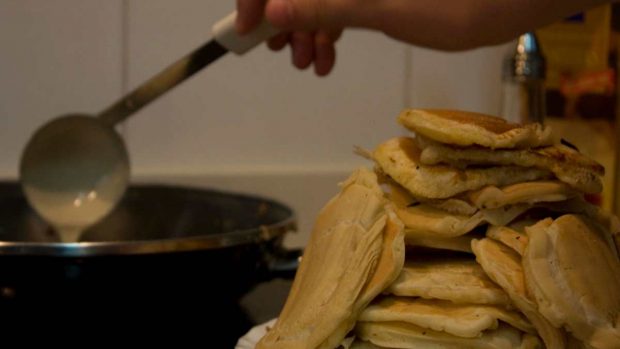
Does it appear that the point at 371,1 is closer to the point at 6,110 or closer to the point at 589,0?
the point at 589,0

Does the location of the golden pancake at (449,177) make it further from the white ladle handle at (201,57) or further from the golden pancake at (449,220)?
the white ladle handle at (201,57)

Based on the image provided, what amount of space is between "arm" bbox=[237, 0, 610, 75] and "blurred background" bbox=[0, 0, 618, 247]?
10.1 inches

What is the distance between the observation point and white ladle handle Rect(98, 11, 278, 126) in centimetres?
76

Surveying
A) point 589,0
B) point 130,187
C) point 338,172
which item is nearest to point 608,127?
point 338,172

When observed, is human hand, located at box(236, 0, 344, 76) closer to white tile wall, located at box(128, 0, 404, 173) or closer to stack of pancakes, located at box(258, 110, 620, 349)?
white tile wall, located at box(128, 0, 404, 173)

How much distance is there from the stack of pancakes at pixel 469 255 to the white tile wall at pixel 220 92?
0.58 m

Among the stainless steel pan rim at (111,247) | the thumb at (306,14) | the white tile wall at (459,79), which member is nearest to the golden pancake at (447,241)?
the stainless steel pan rim at (111,247)

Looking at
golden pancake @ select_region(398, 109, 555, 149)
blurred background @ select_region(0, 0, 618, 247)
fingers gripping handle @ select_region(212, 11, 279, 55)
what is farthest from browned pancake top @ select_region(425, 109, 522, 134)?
blurred background @ select_region(0, 0, 618, 247)

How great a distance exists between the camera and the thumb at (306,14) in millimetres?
684

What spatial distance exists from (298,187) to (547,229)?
2.15 ft

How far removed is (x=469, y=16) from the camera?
26.5 inches

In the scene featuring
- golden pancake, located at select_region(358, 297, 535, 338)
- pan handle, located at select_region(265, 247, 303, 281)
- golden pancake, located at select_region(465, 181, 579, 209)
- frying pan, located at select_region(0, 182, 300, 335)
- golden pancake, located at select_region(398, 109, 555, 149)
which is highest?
golden pancake, located at select_region(398, 109, 555, 149)

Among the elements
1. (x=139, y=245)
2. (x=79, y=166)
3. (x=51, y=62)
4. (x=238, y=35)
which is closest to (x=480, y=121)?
(x=139, y=245)

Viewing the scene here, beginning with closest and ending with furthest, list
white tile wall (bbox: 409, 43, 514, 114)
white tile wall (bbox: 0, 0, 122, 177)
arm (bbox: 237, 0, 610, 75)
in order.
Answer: arm (bbox: 237, 0, 610, 75), white tile wall (bbox: 0, 0, 122, 177), white tile wall (bbox: 409, 43, 514, 114)
